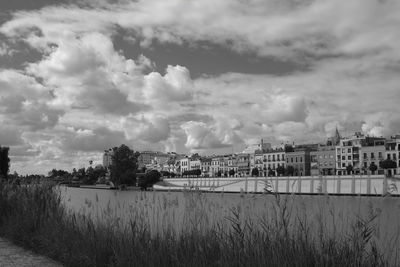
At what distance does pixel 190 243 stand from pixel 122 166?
131221 mm

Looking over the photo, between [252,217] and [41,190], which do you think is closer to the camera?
[252,217]

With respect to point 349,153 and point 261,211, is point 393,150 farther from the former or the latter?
point 261,211

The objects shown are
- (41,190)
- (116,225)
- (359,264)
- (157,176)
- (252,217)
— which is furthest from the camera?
(157,176)

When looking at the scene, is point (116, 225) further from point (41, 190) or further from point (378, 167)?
point (378, 167)

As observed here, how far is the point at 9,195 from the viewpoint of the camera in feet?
42.5

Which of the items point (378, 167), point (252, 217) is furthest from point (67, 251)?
point (378, 167)

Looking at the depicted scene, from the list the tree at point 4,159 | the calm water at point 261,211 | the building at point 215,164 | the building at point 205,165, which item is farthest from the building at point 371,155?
the calm water at point 261,211

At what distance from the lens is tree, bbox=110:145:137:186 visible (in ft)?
442

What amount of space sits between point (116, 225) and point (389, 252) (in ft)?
14.9

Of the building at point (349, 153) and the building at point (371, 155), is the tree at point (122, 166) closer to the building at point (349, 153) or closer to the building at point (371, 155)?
the building at point (349, 153)

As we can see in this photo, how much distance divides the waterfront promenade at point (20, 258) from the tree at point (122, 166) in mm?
125127

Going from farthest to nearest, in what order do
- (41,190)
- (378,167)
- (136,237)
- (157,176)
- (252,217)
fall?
(157,176) < (378,167) < (41,190) < (136,237) < (252,217)

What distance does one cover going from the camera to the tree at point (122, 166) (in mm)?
134575

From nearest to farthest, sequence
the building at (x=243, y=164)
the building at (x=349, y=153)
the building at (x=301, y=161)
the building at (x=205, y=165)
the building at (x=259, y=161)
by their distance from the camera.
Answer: the building at (x=349, y=153) → the building at (x=301, y=161) → the building at (x=259, y=161) → the building at (x=243, y=164) → the building at (x=205, y=165)
